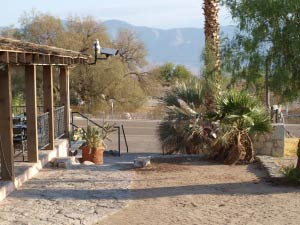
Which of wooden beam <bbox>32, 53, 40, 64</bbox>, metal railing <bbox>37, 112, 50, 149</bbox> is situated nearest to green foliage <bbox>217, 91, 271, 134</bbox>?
metal railing <bbox>37, 112, 50, 149</bbox>

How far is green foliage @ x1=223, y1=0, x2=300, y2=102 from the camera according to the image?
8.94 metres

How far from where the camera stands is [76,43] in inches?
1687

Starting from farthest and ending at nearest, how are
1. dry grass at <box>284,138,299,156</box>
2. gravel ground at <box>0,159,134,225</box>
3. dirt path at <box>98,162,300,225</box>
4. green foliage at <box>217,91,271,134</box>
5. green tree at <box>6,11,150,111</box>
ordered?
green tree at <box>6,11,150,111</box>, dry grass at <box>284,138,299,156</box>, green foliage at <box>217,91,271,134</box>, dirt path at <box>98,162,300,225</box>, gravel ground at <box>0,159,134,225</box>

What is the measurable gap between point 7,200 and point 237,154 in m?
5.64

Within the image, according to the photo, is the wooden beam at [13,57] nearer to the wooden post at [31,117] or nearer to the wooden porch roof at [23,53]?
the wooden porch roof at [23,53]

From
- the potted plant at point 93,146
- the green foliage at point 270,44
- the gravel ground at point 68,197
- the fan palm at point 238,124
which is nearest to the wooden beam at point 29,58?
the gravel ground at point 68,197

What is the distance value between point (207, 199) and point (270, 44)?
9.62 ft

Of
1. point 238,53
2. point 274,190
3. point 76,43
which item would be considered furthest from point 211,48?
point 76,43

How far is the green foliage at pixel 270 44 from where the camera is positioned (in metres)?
8.94

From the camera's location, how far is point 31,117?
35.5 ft

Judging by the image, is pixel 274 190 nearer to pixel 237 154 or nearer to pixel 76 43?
pixel 237 154

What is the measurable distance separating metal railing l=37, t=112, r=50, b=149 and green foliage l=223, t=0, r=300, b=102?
4.48 meters

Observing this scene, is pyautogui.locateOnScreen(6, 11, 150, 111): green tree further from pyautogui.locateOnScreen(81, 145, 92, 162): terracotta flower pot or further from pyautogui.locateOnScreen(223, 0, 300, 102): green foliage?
pyautogui.locateOnScreen(223, 0, 300, 102): green foliage

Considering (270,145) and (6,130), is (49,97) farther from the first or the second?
(270,145)
